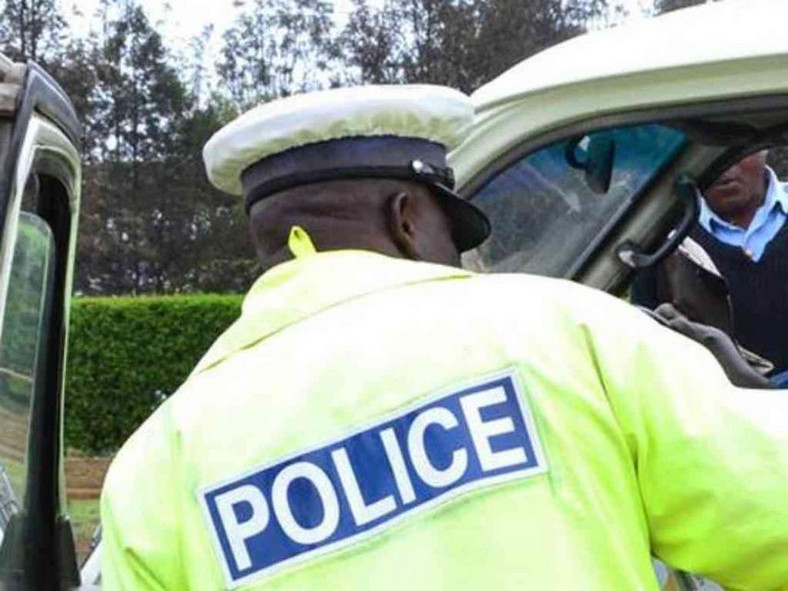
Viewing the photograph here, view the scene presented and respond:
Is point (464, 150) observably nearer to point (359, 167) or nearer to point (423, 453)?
point (359, 167)

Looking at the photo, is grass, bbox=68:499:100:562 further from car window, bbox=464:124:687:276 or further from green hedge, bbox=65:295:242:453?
car window, bbox=464:124:687:276

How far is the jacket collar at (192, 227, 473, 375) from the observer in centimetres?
188

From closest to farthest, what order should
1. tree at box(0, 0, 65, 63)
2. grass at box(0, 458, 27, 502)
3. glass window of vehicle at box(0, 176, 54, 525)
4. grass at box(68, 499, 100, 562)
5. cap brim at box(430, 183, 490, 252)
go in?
1. cap brim at box(430, 183, 490, 252)
2. glass window of vehicle at box(0, 176, 54, 525)
3. grass at box(0, 458, 27, 502)
4. grass at box(68, 499, 100, 562)
5. tree at box(0, 0, 65, 63)

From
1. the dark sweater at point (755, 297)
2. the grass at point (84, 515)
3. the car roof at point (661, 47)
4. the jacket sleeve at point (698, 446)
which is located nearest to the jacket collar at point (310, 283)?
the jacket sleeve at point (698, 446)

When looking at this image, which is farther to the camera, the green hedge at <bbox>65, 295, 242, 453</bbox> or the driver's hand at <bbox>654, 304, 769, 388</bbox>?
the green hedge at <bbox>65, 295, 242, 453</bbox>

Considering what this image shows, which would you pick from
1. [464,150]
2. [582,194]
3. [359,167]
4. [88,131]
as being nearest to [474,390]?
[359,167]

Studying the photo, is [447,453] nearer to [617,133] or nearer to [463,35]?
[617,133]

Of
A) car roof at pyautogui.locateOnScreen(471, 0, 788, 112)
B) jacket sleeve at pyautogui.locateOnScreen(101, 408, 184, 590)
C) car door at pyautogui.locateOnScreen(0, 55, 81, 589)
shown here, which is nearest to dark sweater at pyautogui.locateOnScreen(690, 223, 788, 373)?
car roof at pyautogui.locateOnScreen(471, 0, 788, 112)

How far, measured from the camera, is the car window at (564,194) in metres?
3.06

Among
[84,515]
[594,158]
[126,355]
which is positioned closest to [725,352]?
[594,158]

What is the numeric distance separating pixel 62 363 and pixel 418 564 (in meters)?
1.37

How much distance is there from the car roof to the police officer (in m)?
0.84

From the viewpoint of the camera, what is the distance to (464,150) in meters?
2.94

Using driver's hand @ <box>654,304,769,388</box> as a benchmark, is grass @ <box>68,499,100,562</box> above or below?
above
